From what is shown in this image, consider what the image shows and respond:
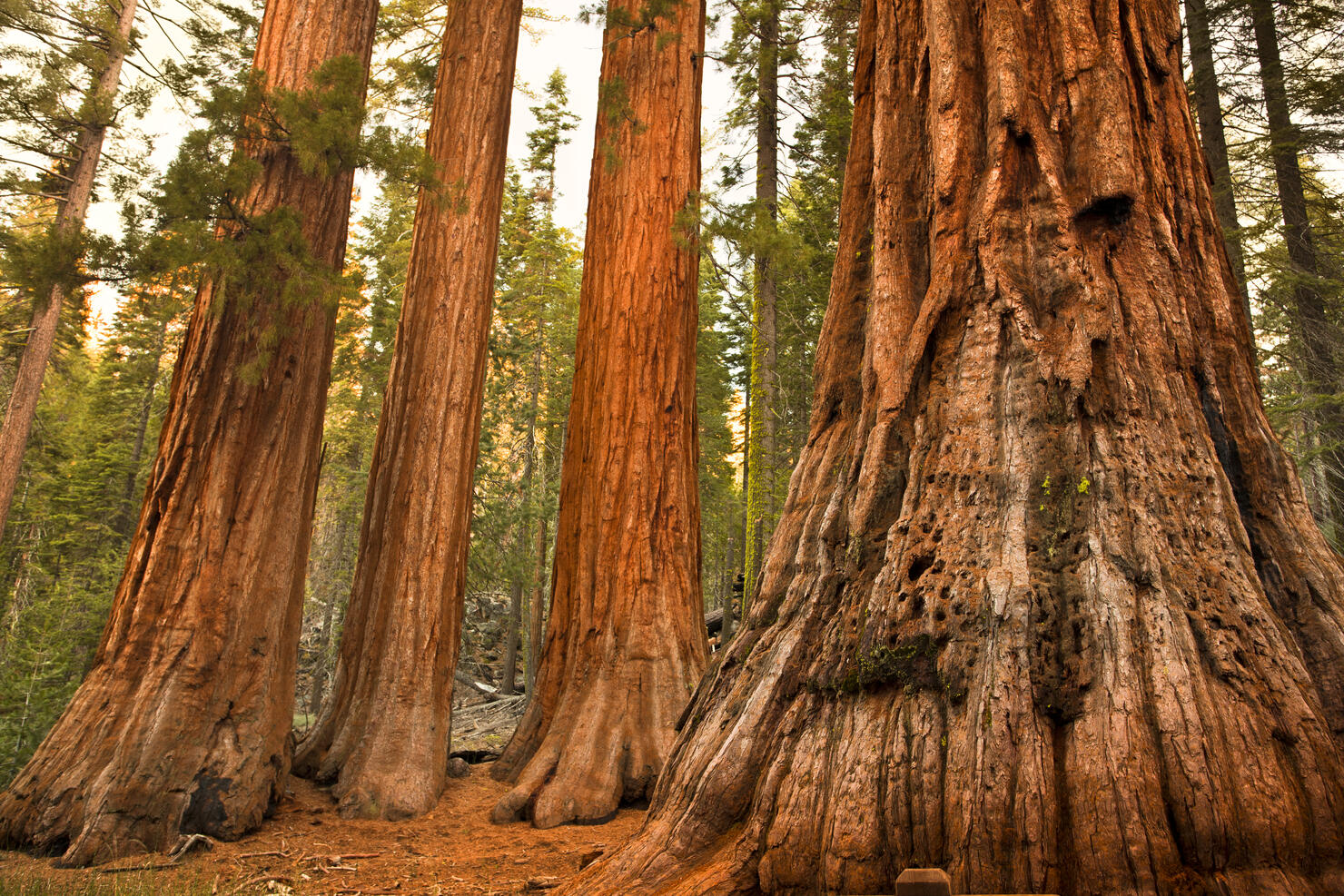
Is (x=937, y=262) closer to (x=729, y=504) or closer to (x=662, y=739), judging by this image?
(x=662, y=739)

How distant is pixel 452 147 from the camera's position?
729 cm

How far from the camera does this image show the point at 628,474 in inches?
258

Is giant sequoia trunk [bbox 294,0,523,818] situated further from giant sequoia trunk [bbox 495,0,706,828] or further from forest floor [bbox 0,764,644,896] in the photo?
giant sequoia trunk [bbox 495,0,706,828]

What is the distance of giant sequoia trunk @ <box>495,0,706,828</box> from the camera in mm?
5656

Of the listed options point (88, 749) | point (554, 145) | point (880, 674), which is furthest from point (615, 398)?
point (554, 145)

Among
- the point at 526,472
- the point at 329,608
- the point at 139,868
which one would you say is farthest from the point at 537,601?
the point at 139,868

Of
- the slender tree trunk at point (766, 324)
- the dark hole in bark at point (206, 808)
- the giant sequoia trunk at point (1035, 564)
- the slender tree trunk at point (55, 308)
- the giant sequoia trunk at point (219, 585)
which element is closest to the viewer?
the giant sequoia trunk at point (1035, 564)

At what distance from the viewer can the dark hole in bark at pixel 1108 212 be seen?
2.79m

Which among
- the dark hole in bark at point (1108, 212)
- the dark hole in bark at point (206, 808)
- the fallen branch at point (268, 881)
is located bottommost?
the fallen branch at point (268, 881)

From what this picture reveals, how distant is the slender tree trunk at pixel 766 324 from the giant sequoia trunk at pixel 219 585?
617 cm

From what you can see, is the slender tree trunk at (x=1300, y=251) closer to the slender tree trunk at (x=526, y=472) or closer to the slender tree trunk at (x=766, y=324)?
the slender tree trunk at (x=766, y=324)

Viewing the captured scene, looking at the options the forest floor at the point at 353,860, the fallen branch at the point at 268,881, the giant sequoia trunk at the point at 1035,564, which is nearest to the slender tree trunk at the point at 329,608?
the forest floor at the point at 353,860

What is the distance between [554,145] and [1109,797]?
21.1 metres

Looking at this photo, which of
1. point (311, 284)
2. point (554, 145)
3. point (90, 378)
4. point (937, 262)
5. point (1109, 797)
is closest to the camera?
point (1109, 797)
